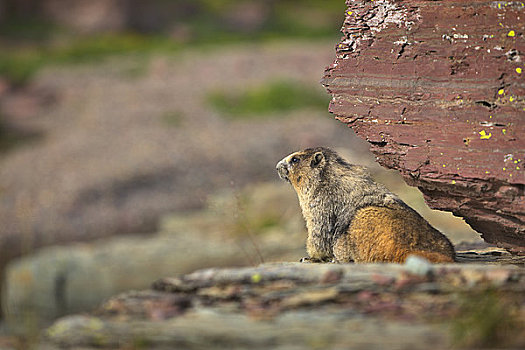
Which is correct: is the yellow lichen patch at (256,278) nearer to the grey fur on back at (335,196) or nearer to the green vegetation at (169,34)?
the grey fur on back at (335,196)

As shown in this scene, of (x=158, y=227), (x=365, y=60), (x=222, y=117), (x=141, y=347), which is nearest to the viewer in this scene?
(x=141, y=347)

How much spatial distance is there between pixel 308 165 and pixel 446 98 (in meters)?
1.57

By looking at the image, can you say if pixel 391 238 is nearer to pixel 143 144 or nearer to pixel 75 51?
pixel 143 144

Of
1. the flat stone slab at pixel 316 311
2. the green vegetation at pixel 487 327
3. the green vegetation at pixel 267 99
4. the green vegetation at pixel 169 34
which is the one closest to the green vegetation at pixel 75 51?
the green vegetation at pixel 169 34

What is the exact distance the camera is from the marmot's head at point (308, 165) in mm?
6965

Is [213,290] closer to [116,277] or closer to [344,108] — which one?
[344,108]

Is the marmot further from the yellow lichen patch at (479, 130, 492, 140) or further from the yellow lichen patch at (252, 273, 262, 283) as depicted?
the yellow lichen patch at (252, 273, 262, 283)

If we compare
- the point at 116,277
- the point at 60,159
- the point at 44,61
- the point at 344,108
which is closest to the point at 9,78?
the point at 44,61

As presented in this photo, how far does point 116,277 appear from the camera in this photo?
42.6 feet

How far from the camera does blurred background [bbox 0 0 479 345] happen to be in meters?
13.1

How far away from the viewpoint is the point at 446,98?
Answer: 600cm

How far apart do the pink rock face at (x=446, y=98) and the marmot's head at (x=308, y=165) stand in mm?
608

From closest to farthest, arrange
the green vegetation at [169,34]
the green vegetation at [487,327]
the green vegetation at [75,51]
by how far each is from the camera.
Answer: the green vegetation at [487,327]
the green vegetation at [75,51]
the green vegetation at [169,34]

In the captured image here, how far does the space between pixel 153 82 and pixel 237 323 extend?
20.9 metres
